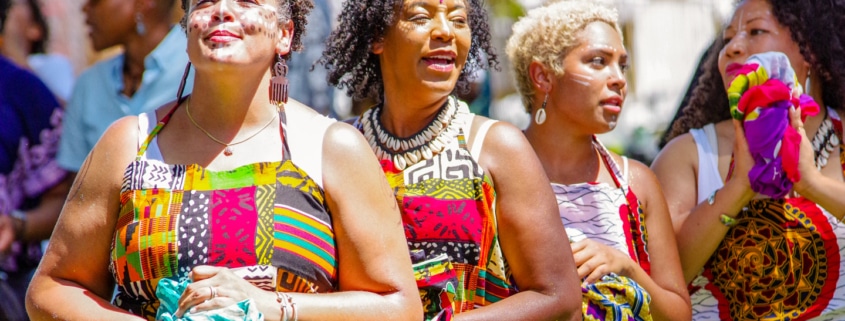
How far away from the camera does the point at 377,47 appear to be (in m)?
3.52

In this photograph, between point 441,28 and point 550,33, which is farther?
point 550,33

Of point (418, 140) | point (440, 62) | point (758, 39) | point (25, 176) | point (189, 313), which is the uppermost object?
point (440, 62)

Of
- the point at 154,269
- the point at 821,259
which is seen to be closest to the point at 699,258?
the point at 821,259

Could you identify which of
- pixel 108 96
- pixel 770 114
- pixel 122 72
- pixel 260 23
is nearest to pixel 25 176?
pixel 108 96

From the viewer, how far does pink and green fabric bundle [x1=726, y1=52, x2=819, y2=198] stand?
3777 mm

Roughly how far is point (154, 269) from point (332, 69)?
1.25 metres

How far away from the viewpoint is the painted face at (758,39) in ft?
13.4

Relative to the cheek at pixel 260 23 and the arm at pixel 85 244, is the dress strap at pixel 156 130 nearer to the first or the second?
the arm at pixel 85 244

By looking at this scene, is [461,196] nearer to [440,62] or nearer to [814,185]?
[440,62]

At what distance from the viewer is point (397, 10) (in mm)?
3424

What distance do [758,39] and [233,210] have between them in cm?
234

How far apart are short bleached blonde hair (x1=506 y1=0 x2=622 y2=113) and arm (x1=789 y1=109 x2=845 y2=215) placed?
76 cm

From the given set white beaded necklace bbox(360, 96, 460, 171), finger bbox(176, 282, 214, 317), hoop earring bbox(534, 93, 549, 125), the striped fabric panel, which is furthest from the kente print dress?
hoop earring bbox(534, 93, 549, 125)

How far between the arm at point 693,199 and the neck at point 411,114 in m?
1.13
